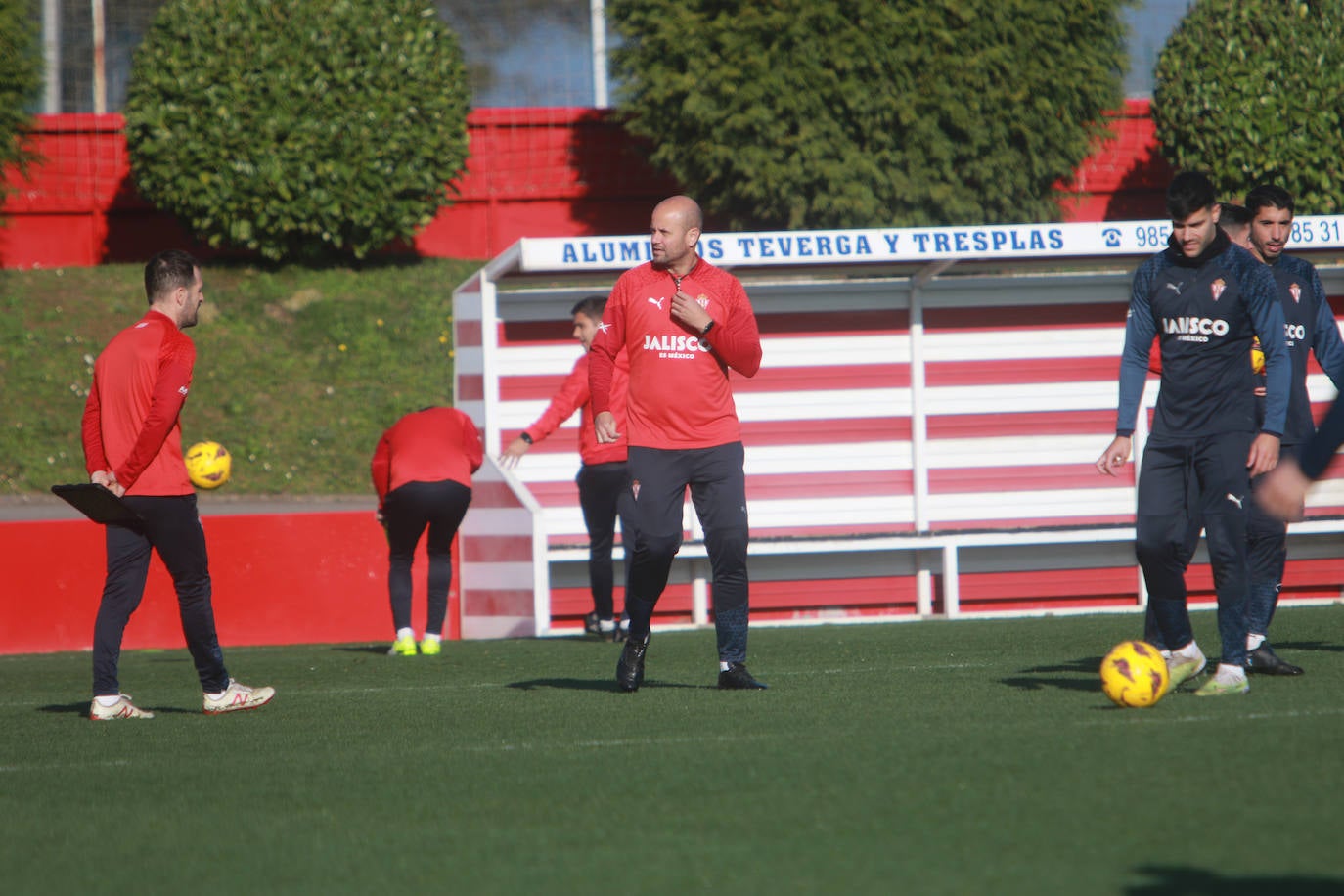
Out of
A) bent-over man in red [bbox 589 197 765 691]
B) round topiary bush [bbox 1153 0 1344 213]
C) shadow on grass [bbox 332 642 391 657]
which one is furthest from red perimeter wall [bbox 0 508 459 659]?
round topiary bush [bbox 1153 0 1344 213]

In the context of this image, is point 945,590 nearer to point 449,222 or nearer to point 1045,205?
point 1045,205

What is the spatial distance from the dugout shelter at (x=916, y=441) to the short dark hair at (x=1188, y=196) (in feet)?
18.8

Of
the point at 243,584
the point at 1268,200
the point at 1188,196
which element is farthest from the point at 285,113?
the point at 1188,196

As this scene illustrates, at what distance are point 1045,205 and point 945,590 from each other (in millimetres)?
10213

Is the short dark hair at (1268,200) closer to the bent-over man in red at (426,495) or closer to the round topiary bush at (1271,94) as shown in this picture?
Answer: the bent-over man in red at (426,495)

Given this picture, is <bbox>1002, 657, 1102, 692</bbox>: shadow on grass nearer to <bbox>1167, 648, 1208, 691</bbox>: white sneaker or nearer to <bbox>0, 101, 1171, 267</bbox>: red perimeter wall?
<bbox>1167, 648, 1208, 691</bbox>: white sneaker

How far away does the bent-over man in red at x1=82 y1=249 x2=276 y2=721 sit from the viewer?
22.1ft

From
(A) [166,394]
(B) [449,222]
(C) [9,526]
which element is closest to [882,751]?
(A) [166,394]

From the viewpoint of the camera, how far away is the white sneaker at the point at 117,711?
706 centimetres

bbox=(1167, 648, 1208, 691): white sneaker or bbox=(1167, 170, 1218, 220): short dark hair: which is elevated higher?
bbox=(1167, 170, 1218, 220): short dark hair

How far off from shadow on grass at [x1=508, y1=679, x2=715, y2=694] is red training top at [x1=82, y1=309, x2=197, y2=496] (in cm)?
194

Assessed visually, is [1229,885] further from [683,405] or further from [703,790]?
[683,405]

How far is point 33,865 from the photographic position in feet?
13.6

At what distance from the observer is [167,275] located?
22.7 ft
